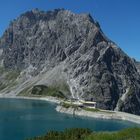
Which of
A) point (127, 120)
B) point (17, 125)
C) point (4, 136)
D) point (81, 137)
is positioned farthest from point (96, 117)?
point (81, 137)

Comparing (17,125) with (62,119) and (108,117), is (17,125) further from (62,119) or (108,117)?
(108,117)

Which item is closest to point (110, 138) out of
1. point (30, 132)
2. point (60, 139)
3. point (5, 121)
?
point (60, 139)

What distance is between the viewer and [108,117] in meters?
191

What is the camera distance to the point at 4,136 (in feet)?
410

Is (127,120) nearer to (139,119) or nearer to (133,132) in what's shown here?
(139,119)

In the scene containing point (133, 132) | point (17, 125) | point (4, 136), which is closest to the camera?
point (133, 132)

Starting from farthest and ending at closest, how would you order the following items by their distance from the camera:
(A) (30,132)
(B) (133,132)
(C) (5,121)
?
(C) (5,121)
(A) (30,132)
(B) (133,132)

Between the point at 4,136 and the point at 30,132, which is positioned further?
the point at 30,132

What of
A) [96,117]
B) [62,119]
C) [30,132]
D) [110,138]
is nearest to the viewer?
[110,138]

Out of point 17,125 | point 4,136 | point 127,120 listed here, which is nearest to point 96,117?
point 127,120

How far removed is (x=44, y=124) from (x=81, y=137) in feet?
362

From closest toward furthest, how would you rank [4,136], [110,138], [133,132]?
1. [110,138]
2. [133,132]
3. [4,136]

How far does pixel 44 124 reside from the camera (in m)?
163

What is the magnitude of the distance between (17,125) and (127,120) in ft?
198
